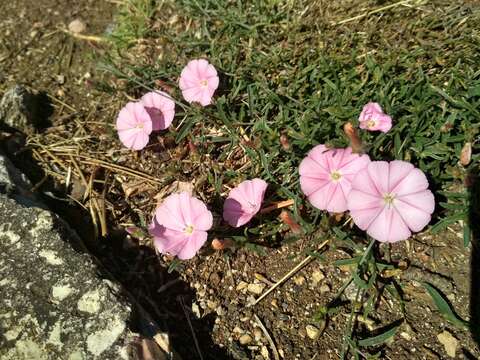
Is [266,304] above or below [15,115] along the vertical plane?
below

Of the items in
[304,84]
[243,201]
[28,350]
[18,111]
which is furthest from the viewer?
[18,111]

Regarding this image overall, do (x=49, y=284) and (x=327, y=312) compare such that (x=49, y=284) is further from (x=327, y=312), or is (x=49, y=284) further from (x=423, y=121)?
(x=423, y=121)

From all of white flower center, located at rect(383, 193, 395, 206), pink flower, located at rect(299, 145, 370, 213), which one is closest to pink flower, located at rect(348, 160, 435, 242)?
white flower center, located at rect(383, 193, 395, 206)

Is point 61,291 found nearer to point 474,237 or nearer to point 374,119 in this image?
point 374,119

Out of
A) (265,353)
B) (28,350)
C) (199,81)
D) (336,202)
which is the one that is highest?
(199,81)

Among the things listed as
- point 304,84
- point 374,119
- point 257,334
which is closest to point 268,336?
point 257,334

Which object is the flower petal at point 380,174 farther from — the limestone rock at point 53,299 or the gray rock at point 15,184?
the gray rock at point 15,184

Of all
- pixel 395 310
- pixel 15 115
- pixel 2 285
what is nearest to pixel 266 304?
pixel 395 310

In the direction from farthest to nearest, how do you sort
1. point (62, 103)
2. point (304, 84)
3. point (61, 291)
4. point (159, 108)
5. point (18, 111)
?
point (62, 103) → point (18, 111) → point (159, 108) → point (304, 84) → point (61, 291)
